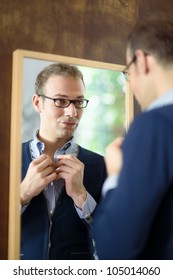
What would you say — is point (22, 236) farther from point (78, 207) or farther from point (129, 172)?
point (129, 172)

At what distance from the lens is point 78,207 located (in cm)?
145

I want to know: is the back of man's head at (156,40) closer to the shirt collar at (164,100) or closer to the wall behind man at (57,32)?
the shirt collar at (164,100)

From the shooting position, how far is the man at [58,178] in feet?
4.50

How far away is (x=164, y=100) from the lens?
92 cm

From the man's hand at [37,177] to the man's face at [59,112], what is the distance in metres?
0.10

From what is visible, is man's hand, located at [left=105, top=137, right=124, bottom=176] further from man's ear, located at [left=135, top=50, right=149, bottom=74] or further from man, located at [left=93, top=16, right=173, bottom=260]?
man's ear, located at [left=135, top=50, right=149, bottom=74]

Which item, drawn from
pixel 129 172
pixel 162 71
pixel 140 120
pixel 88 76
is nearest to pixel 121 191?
pixel 129 172

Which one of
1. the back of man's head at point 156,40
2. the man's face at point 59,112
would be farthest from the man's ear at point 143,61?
the man's face at point 59,112

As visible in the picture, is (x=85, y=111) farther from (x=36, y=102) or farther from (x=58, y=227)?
(x=58, y=227)

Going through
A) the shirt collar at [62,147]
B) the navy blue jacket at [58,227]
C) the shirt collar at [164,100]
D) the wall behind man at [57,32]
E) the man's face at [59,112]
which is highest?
the wall behind man at [57,32]

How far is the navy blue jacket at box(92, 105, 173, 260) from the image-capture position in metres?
0.82

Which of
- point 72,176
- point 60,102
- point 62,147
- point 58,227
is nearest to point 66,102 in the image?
point 60,102

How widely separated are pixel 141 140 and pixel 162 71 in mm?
243
